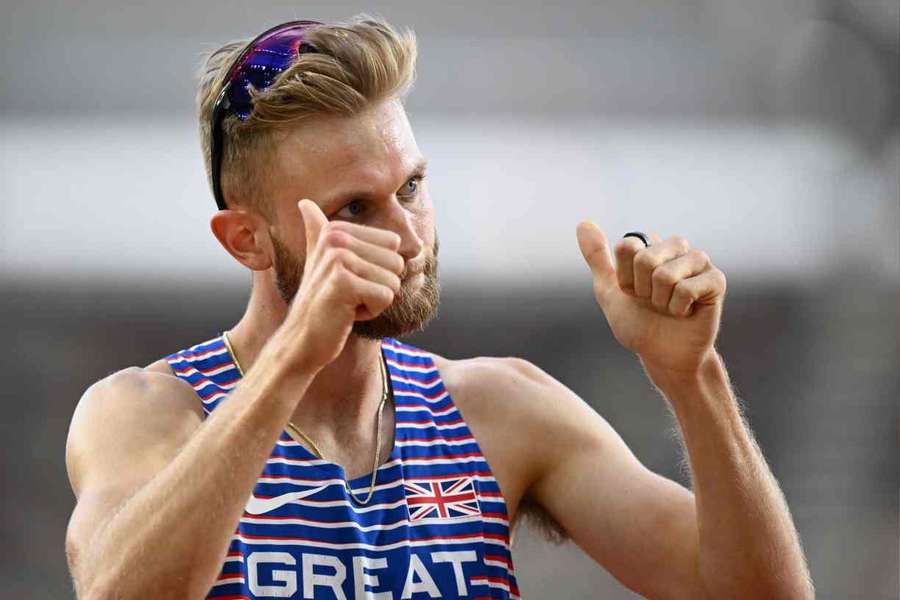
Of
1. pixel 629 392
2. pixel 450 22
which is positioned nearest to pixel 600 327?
pixel 629 392

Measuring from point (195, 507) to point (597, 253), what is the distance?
613 millimetres

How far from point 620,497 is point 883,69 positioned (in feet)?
8.90

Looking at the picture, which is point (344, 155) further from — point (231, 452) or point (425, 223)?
point (231, 452)

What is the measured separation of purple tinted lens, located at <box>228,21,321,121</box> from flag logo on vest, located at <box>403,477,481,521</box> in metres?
0.63

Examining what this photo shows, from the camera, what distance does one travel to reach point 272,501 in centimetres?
182

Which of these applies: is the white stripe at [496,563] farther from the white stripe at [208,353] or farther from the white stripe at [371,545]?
the white stripe at [208,353]

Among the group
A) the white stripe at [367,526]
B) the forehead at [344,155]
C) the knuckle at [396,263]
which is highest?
the forehead at [344,155]

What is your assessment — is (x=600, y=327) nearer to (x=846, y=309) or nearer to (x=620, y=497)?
(x=846, y=309)

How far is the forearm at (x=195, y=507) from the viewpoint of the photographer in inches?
56.6

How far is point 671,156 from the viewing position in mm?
4090

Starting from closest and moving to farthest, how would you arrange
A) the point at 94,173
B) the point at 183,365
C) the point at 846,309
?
1. the point at 183,365
2. the point at 94,173
3. the point at 846,309

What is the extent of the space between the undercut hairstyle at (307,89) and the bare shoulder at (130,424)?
0.32 meters

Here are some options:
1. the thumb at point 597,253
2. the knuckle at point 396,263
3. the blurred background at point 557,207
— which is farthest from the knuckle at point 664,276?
the blurred background at point 557,207

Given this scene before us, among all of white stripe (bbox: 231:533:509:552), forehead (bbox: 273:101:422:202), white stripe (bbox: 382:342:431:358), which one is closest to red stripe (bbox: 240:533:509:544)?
white stripe (bbox: 231:533:509:552)
